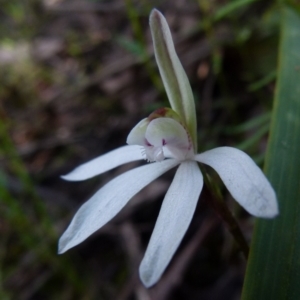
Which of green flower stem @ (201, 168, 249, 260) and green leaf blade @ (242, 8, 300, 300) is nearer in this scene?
green leaf blade @ (242, 8, 300, 300)

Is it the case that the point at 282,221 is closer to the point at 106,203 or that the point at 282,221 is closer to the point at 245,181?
the point at 245,181

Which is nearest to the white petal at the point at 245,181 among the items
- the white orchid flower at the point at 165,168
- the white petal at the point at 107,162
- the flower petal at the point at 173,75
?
the white orchid flower at the point at 165,168

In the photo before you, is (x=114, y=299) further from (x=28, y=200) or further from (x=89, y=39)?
(x=89, y=39)

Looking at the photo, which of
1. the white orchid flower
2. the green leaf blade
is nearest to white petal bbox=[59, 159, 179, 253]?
the white orchid flower

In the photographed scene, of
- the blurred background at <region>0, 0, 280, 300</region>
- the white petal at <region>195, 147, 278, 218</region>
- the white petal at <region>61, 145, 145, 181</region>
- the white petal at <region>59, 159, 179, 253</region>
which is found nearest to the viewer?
the white petal at <region>195, 147, 278, 218</region>

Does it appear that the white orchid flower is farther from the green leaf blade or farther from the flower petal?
the green leaf blade

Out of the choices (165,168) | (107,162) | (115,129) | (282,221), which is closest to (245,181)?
(282,221)
